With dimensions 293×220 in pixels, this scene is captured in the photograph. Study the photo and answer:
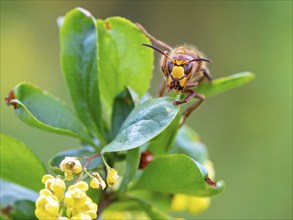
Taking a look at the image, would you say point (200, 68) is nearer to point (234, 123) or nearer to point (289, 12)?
point (234, 123)

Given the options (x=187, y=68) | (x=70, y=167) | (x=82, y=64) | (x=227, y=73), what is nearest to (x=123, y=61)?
(x=82, y=64)

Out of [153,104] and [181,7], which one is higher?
[153,104]

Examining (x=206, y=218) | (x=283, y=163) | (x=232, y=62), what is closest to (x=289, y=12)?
(x=232, y=62)

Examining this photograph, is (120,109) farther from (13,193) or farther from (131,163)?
(13,193)

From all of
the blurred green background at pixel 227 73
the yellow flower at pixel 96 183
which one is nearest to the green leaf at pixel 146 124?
the yellow flower at pixel 96 183

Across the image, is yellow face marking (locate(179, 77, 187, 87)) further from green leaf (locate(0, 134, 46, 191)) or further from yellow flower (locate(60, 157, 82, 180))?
green leaf (locate(0, 134, 46, 191))

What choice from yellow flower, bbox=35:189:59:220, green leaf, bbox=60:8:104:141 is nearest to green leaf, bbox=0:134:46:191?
green leaf, bbox=60:8:104:141
